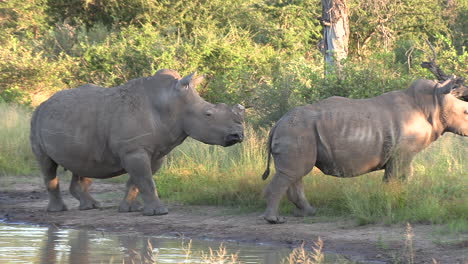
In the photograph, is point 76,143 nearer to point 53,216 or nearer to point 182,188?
point 53,216

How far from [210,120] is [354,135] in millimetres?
1674

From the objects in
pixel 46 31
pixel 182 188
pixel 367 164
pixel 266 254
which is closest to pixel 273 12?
pixel 46 31

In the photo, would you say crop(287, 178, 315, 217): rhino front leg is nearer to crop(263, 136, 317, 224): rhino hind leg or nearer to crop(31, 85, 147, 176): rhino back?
crop(263, 136, 317, 224): rhino hind leg

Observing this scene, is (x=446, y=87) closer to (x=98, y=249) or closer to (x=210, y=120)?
(x=210, y=120)

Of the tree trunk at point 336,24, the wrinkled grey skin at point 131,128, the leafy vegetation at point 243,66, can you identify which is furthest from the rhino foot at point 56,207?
the tree trunk at point 336,24

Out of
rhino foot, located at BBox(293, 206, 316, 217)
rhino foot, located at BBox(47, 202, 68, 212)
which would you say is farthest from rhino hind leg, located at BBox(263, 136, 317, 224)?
rhino foot, located at BBox(47, 202, 68, 212)

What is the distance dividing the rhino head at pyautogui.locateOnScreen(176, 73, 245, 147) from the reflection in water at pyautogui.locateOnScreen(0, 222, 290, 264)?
153cm

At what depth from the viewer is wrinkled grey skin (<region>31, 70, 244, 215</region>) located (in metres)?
10.1

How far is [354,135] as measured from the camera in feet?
31.0

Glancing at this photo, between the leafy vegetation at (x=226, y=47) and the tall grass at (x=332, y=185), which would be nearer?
the tall grass at (x=332, y=185)

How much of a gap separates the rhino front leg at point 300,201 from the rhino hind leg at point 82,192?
2713 millimetres

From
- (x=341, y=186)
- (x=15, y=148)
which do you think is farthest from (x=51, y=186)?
(x=15, y=148)

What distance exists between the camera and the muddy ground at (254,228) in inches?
310

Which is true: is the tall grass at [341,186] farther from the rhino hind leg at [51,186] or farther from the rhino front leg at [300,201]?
the rhino hind leg at [51,186]
